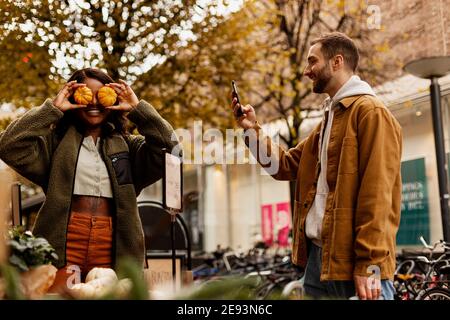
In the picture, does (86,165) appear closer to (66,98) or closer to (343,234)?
(66,98)

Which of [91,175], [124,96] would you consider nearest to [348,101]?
[124,96]

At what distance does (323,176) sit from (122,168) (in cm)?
90

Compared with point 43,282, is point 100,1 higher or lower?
higher

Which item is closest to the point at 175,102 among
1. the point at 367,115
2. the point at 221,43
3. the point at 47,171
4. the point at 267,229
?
the point at 221,43

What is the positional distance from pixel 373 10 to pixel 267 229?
25.1 ft

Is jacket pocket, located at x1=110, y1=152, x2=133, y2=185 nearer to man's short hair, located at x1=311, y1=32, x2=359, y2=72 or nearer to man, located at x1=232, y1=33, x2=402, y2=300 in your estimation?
man, located at x1=232, y1=33, x2=402, y2=300

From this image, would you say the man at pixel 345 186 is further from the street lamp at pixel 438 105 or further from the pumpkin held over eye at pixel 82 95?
the street lamp at pixel 438 105

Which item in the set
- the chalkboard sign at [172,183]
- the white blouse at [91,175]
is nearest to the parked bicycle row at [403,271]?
the chalkboard sign at [172,183]

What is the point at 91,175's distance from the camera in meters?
3.07

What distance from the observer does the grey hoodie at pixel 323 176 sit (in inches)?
107

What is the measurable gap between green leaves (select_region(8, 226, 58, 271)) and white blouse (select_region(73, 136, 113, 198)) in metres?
1.10

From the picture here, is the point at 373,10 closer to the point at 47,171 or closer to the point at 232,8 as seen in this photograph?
the point at 232,8

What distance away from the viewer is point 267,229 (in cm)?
1848

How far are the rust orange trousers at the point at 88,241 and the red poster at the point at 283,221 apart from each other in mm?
13509
